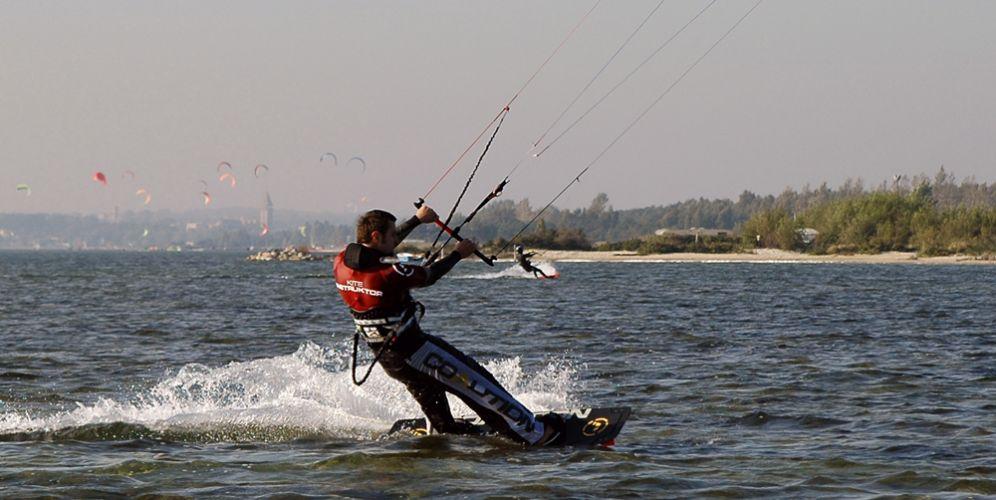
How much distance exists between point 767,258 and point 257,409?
13409 cm

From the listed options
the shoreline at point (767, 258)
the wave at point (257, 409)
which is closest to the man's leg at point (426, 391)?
the wave at point (257, 409)

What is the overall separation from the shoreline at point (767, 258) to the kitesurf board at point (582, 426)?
9701 cm

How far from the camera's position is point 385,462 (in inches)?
405

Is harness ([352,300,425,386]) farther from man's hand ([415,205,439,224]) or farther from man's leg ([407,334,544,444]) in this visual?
man's hand ([415,205,439,224])

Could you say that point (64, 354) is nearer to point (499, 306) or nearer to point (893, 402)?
point (893, 402)

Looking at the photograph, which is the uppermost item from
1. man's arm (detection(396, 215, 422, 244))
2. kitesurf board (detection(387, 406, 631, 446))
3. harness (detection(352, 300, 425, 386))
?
man's arm (detection(396, 215, 422, 244))

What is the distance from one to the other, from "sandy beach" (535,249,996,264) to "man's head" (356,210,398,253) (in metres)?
117

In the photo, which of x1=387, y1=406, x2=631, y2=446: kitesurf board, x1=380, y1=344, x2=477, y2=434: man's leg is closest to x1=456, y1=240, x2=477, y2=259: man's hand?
x1=380, y1=344, x2=477, y2=434: man's leg

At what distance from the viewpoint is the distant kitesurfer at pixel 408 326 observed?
10148 millimetres

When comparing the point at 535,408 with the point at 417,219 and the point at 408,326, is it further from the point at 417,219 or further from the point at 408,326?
the point at 417,219

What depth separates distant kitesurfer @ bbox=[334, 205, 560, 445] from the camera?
33.3 feet

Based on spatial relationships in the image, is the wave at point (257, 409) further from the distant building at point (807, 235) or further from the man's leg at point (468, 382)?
the distant building at point (807, 235)

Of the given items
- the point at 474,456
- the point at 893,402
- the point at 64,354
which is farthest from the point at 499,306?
the point at 474,456

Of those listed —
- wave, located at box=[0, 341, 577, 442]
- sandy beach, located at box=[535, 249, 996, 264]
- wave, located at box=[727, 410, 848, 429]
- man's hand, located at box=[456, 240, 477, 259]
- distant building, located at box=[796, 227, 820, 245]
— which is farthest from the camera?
distant building, located at box=[796, 227, 820, 245]
